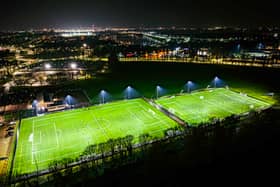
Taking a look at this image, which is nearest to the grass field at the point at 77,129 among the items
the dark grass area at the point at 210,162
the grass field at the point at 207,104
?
the grass field at the point at 207,104

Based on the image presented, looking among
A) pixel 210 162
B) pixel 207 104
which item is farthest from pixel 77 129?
pixel 207 104

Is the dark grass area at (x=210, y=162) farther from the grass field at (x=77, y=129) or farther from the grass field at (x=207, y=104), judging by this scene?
the grass field at (x=207, y=104)

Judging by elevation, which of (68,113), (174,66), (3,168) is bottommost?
(3,168)

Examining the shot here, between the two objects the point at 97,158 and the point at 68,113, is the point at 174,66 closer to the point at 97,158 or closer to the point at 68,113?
the point at 68,113

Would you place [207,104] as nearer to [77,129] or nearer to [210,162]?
[77,129]

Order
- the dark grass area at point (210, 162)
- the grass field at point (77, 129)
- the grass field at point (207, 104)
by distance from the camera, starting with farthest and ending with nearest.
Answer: the grass field at point (207, 104) < the grass field at point (77, 129) < the dark grass area at point (210, 162)

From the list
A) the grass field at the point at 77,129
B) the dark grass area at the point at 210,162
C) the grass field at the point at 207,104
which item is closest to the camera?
the dark grass area at the point at 210,162

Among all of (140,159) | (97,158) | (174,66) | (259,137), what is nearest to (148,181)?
(140,159)

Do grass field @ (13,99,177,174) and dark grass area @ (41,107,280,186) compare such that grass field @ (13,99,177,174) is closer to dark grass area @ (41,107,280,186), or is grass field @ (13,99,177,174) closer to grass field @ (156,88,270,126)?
grass field @ (156,88,270,126)
